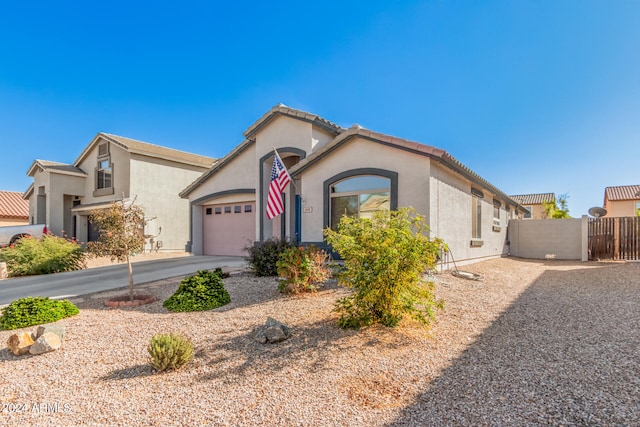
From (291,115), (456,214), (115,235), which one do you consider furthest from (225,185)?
(456,214)

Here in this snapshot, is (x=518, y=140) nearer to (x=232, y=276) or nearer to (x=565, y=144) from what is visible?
(x=565, y=144)

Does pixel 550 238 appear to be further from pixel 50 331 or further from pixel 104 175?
pixel 104 175

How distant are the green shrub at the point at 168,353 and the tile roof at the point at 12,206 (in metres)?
32.2

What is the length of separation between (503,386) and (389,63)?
1097 centimetres

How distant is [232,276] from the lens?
9547 mm

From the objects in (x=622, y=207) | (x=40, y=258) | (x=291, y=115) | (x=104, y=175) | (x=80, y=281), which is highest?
(x=291, y=115)

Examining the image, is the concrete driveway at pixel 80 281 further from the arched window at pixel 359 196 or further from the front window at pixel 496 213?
the front window at pixel 496 213

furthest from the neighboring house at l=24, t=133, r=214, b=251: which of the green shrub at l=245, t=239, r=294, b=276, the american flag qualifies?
the green shrub at l=245, t=239, r=294, b=276

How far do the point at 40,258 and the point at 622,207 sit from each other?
141 ft

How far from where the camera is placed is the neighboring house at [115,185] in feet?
62.4

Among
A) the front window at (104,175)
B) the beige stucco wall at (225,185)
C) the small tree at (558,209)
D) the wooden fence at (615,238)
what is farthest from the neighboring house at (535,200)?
the front window at (104,175)

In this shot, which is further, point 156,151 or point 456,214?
point 156,151

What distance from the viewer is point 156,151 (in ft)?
66.2

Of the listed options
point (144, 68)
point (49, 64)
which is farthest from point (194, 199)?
point (49, 64)
